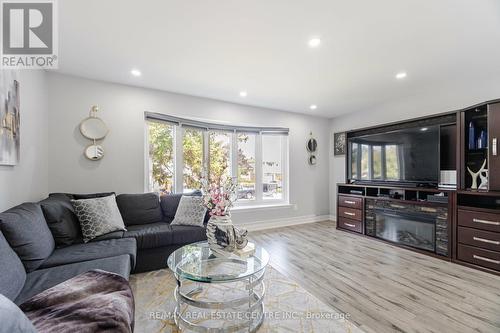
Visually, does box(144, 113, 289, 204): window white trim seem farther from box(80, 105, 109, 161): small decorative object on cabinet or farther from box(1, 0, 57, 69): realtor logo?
box(1, 0, 57, 69): realtor logo

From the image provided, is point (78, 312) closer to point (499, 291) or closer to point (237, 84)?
point (237, 84)

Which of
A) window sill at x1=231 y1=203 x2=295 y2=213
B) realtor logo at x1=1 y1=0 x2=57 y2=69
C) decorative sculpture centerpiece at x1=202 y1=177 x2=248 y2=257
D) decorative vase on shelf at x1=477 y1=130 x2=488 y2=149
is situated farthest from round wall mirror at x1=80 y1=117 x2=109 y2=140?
decorative vase on shelf at x1=477 y1=130 x2=488 y2=149

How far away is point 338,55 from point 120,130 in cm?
311

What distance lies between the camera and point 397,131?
3688 mm

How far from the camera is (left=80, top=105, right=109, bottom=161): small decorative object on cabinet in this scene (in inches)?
120

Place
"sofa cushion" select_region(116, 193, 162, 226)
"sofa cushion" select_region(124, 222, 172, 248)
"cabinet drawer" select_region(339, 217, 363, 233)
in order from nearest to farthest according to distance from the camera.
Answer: "sofa cushion" select_region(124, 222, 172, 248) < "sofa cushion" select_region(116, 193, 162, 226) < "cabinet drawer" select_region(339, 217, 363, 233)

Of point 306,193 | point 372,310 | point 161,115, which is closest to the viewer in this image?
point 372,310

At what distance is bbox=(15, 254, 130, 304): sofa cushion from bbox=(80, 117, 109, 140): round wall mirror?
1.97 m

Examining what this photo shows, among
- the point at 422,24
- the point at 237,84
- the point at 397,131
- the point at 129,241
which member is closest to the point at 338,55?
the point at 422,24

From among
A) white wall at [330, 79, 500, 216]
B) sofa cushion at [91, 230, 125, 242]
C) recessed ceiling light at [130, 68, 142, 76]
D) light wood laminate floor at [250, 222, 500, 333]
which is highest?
recessed ceiling light at [130, 68, 142, 76]

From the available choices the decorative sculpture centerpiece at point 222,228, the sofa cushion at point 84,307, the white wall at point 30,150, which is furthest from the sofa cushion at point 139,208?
the sofa cushion at point 84,307

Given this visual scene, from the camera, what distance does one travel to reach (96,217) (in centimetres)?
239

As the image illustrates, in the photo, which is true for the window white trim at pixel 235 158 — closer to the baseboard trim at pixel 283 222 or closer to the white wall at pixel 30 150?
the baseboard trim at pixel 283 222

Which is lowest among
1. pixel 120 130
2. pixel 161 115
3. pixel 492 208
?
pixel 492 208
